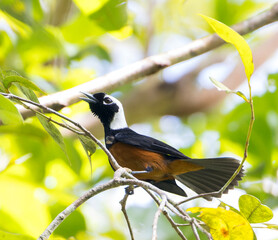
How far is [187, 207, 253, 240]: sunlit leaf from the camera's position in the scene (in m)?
→ 1.52

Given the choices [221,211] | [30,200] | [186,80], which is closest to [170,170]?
[30,200]

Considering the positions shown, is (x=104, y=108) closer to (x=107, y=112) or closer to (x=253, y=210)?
(x=107, y=112)

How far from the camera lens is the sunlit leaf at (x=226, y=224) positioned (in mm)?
1518

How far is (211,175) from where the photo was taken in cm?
285

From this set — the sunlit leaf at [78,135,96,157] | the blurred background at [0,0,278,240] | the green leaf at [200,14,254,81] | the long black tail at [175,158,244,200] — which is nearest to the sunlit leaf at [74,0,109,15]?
the blurred background at [0,0,278,240]

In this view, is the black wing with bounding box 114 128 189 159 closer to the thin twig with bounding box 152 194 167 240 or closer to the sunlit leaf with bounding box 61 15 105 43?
the sunlit leaf with bounding box 61 15 105 43

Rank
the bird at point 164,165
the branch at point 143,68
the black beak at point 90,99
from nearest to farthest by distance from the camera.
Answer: the branch at point 143,68 < the bird at point 164,165 < the black beak at point 90,99

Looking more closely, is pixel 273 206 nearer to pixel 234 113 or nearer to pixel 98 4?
pixel 234 113

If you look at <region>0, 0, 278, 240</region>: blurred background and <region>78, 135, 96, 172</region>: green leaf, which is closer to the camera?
<region>78, 135, 96, 172</region>: green leaf

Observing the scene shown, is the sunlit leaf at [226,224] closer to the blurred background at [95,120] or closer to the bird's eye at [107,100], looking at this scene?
the blurred background at [95,120]

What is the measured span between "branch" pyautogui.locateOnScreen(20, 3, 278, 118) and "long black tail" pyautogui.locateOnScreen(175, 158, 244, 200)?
2.14ft

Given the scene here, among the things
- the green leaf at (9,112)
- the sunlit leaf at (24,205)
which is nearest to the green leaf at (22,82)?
the green leaf at (9,112)

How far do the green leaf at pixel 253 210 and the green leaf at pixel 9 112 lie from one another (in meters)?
0.82

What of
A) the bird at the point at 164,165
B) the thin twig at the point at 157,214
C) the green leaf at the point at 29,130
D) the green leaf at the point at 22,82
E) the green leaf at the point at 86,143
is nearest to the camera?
the thin twig at the point at 157,214
